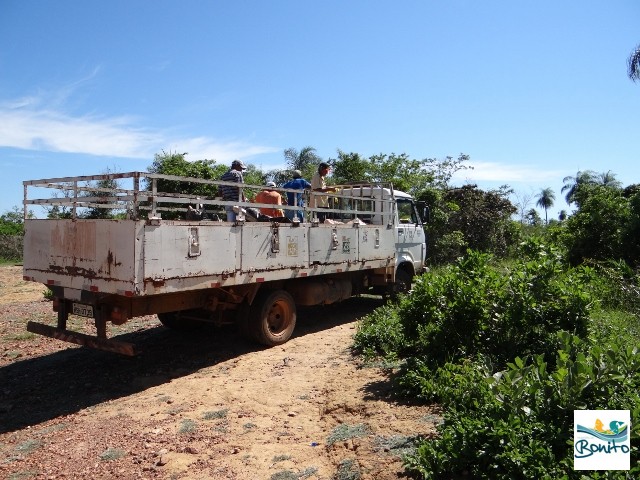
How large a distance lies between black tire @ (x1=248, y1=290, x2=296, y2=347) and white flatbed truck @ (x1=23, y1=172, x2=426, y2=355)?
0.01 meters

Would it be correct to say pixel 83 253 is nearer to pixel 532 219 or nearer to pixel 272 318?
pixel 272 318

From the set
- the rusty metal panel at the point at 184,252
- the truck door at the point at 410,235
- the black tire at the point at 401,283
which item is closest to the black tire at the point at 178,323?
the rusty metal panel at the point at 184,252

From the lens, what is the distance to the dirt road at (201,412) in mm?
3809

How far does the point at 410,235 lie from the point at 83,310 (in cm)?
657

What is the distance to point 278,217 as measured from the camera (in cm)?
749

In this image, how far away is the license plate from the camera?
222 inches

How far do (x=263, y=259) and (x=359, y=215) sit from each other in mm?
3533

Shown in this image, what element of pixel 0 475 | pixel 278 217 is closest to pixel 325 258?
pixel 278 217

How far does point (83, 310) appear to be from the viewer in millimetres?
5715

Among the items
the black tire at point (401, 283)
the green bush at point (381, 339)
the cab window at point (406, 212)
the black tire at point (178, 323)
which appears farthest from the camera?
the cab window at point (406, 212)

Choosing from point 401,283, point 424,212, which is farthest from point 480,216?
point 401,283

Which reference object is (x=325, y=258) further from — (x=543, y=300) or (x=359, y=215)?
(x=543, y=300)

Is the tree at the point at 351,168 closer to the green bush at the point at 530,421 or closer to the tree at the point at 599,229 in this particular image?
the tree at the point at 599,229

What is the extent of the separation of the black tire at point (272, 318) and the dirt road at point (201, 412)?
20 cm
